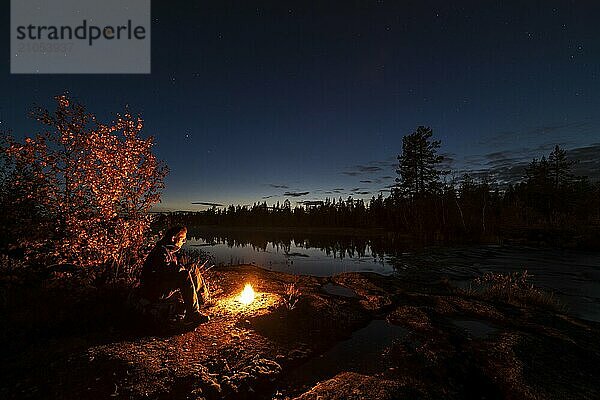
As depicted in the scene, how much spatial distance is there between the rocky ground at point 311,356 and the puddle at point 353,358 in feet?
0.14

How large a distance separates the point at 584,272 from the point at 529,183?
5571cm

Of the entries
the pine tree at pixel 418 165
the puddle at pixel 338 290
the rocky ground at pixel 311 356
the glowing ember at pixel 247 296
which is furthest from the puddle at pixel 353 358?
the pine tree at pixel 418 165

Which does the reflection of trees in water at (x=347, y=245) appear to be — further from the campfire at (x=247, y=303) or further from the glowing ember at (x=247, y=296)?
the glowing ember at (x=247, y=296)

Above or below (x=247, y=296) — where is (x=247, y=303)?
below

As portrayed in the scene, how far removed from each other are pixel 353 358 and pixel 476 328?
459 centimetres

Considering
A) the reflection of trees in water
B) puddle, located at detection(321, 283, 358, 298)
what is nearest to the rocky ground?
puddle, located at detection(321, 283, 358, 298)

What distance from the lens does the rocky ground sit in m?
5.45

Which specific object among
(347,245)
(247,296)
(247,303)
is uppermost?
(247,296)

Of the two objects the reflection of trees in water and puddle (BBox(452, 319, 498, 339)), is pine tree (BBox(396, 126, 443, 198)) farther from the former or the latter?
puddle (BBox(452, 319, 498, 339))

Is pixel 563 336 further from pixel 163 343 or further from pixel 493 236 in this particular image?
pixel 493 236

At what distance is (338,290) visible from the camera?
44.0 ft

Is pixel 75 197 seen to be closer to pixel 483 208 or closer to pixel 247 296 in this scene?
pixel 247 296

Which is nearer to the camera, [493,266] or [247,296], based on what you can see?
[247,296]

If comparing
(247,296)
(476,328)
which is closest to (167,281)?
(247,296)
